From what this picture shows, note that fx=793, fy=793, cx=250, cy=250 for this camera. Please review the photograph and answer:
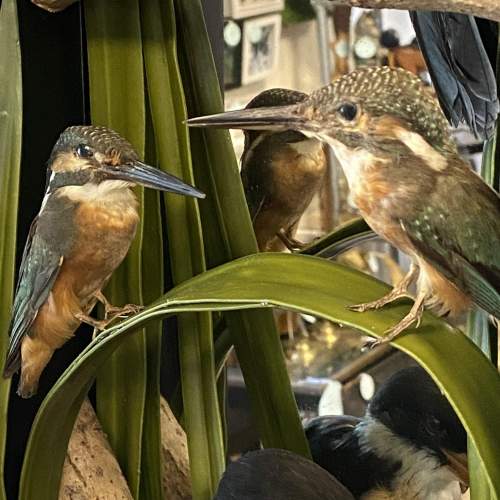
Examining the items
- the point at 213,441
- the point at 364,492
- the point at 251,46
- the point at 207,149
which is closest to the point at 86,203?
the point at 207,149

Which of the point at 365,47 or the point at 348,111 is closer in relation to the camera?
the point at 348,111

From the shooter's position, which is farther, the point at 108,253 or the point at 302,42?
the point at 302,42

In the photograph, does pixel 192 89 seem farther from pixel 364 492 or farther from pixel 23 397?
pixel 364 492

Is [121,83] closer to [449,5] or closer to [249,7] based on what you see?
[449,5]

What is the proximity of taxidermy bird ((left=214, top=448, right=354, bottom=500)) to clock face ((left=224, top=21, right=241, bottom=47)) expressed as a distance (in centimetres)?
89

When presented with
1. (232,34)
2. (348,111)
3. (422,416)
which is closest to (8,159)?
(348,111)

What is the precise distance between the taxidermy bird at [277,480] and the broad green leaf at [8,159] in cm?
20

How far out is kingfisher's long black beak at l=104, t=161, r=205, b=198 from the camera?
1.91 ft

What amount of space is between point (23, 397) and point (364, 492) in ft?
1.11

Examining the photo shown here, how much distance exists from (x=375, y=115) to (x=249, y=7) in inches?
37.7

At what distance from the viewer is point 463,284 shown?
0.49m

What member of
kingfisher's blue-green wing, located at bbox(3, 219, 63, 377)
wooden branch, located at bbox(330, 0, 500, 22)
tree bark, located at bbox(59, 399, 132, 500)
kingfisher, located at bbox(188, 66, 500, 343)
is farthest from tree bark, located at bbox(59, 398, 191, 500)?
wooden branch, located at bbox(330, 0, 500, 22)

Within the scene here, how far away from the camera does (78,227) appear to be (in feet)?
1.98

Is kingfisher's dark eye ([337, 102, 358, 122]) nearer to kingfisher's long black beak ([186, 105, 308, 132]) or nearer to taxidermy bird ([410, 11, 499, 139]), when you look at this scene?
kingfisher's long black beak ([186, 105, 308, 132])
